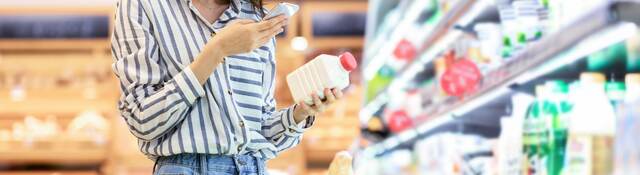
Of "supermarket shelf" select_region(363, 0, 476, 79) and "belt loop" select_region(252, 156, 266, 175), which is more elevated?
"supermarket shelf" select_region(363, 0, 476, 79)

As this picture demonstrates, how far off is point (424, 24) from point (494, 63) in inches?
60.5

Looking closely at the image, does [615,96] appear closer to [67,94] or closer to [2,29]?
[67,94]

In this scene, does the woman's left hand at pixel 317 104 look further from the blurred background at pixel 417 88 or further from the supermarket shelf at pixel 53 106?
the supermarket shelf at pixel 53 106

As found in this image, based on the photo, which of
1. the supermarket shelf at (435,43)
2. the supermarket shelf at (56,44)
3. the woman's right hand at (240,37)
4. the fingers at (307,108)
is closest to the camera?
the woman's right hand at (240,37)

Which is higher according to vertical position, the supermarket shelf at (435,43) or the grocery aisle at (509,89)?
the supermarket shelf at (435,43)

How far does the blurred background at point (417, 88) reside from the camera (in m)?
1.87

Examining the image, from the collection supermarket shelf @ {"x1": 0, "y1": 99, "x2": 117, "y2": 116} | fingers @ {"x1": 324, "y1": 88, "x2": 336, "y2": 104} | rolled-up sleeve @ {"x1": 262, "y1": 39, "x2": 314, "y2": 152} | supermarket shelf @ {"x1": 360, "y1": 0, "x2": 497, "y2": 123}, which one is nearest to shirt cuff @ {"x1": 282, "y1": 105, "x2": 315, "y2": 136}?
rolled-up sleeve @ {"x1": 262, "y1": 39, "x2": 314, "y2": 152}

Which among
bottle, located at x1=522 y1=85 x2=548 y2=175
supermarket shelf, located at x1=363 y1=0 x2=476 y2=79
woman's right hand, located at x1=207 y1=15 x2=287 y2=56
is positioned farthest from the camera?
supermarket shelf, located at x1=363 y1=0 x2=476 y2=79

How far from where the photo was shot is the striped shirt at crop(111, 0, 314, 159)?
56.1 inches

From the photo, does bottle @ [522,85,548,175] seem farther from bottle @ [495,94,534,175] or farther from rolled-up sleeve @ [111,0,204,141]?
rolled-up sleeve @ [111,0,204,141]

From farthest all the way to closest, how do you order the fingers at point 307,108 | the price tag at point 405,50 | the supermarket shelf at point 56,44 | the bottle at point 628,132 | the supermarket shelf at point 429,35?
the supermarket shelf at point 56,44, the price tag at point 405,50, the supermarket shelf at point 429,35, the bottle at point 628,132, the fingers at point 307,108

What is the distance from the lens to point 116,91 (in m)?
6.45

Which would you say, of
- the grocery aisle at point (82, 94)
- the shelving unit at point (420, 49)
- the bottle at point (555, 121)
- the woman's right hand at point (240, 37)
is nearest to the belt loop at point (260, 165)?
the woman's right hand at point (240, 37)

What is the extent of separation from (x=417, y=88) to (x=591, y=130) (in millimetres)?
2332
